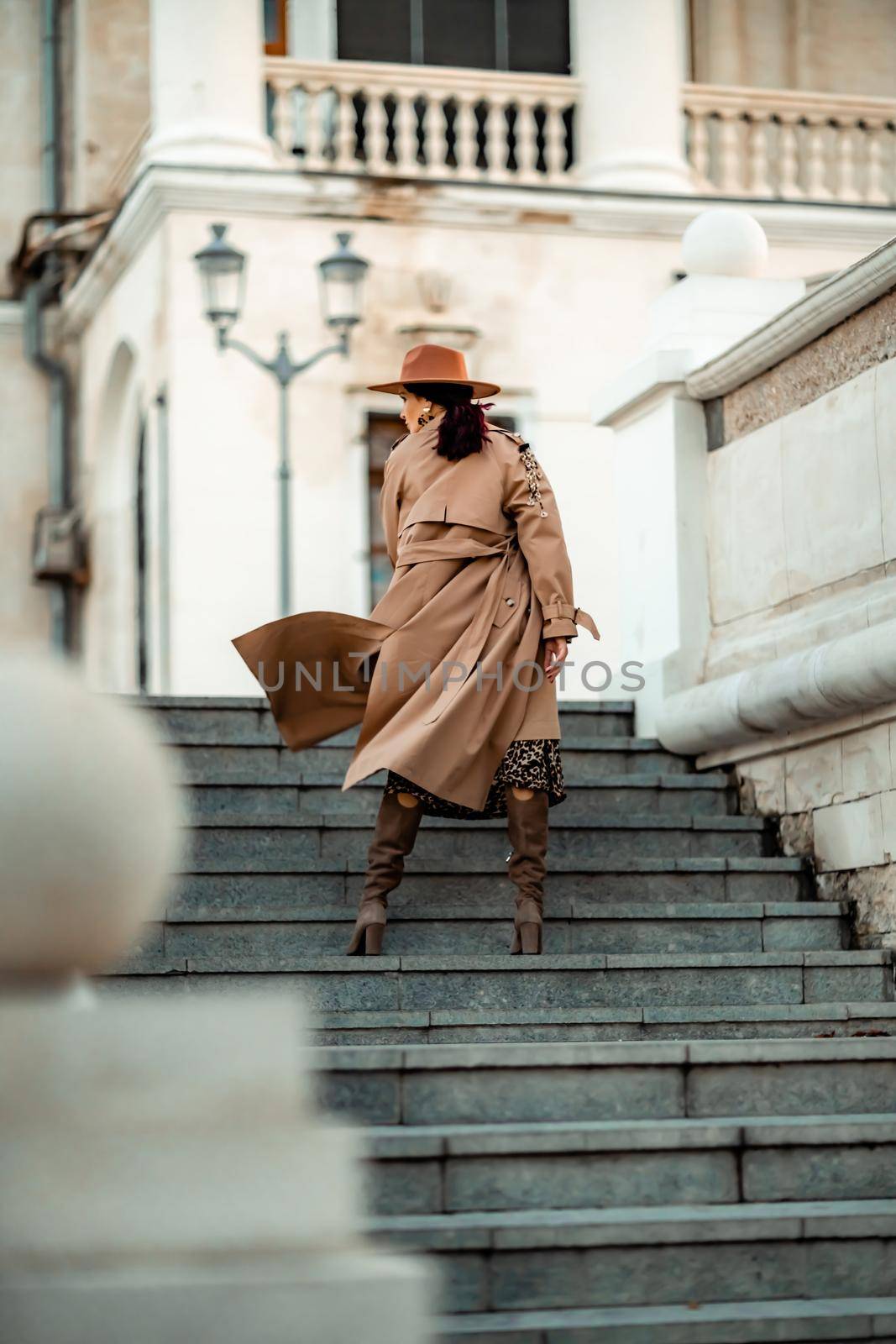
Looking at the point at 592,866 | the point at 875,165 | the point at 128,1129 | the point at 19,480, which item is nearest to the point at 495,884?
the point at 592,866

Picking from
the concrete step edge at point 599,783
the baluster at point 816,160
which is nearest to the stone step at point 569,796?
the concrete step edge at point 599,783

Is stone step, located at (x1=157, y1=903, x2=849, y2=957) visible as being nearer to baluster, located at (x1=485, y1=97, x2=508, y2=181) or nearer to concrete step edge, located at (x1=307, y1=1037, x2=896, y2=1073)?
concrete step edge, located at (x1=307, y1=1037, x2=896, y2=1073)

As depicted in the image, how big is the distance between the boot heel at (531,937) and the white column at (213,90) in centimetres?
1095

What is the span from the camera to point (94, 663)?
20.8m

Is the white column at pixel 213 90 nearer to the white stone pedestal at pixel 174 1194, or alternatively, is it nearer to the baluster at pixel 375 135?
the baluster at pixel 375 135

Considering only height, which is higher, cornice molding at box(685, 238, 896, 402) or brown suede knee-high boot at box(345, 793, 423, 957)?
cornice molding at box(685, 238, 896, 402)

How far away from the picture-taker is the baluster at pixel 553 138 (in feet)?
58.9

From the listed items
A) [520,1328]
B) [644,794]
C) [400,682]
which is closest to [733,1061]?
[520,1328]

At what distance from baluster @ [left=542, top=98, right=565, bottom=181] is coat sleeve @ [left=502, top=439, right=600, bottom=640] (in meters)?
10.7

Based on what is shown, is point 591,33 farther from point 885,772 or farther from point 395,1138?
point 395,1138

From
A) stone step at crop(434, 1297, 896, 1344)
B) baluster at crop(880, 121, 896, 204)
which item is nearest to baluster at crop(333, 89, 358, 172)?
baluster at crop(880, 121, 896, 204)

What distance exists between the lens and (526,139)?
58.6 ft

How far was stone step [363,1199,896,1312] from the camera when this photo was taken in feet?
16.9

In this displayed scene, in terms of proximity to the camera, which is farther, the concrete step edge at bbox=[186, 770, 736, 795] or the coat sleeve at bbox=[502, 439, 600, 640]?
the concrete step edge at bbox=[186, 770, 736, 795]
